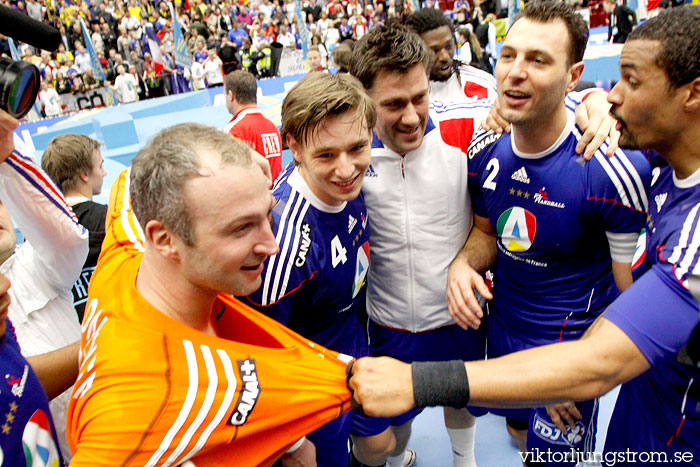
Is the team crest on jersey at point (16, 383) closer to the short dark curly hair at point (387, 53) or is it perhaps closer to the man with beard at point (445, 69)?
the short dark curly hair at point (387, 53)

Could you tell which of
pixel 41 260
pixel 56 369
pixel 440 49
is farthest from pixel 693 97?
pixel 440 49

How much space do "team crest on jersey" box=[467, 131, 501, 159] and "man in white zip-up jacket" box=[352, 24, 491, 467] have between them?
0.04 meters

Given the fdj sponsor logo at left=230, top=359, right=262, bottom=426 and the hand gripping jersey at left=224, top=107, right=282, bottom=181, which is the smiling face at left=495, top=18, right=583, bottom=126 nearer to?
the fdj sponsor logo at left=230, top=359, right=262, bottom=426

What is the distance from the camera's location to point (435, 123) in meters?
2.42

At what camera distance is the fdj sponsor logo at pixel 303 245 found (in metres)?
1.98

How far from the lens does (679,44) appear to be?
1565 millimetres

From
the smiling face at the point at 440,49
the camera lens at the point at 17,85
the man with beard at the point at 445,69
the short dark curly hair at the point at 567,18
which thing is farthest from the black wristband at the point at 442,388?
the smiling face at the point at 440,49

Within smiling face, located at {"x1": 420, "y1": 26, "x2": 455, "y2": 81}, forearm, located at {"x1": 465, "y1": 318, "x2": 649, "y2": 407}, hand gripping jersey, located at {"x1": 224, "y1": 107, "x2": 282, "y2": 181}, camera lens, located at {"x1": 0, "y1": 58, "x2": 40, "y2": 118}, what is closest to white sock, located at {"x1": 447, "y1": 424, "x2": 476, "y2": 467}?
forearm, located at {"x1": 465, "y1": 318, "x2": 649, "y2": 407}

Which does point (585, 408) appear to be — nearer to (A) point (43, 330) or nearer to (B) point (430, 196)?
(B) point (430, 196)

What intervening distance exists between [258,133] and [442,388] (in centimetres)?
459

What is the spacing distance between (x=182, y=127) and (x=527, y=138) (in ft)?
4.52

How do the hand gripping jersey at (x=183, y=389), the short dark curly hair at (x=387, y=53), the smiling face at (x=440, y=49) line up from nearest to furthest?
the hand gripping jersey at (x=183, y=389)
the short dark curly hair at (x=387, y=53)
the smiling face at (x=440, y=49)

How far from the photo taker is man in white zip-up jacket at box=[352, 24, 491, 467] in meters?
2.21

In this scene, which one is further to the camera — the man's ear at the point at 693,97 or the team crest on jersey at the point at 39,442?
the man's ear at the point at 693,97
